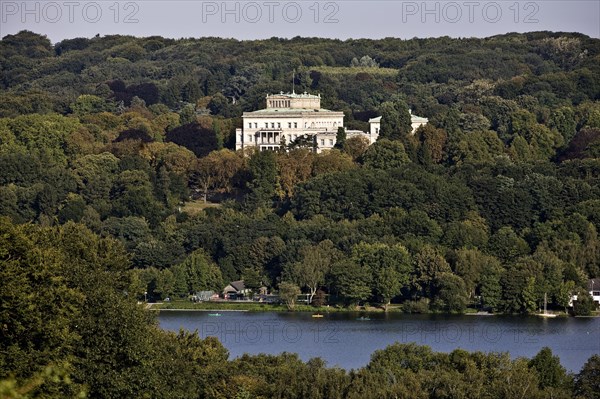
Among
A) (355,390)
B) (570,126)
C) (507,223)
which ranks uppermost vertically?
(570,126)

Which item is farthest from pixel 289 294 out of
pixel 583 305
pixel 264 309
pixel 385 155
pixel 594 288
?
pixel 385 155

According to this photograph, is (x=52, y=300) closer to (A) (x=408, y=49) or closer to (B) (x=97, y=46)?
(A) (x=408, y=49)

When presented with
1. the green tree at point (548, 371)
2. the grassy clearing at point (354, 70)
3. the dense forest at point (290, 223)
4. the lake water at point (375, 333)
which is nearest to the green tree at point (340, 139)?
the dense forest at point (290, 223)

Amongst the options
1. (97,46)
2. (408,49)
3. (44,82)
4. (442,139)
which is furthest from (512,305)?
(97,46)

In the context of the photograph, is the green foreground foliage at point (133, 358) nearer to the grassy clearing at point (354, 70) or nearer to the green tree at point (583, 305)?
the green tree at point (583, 305)

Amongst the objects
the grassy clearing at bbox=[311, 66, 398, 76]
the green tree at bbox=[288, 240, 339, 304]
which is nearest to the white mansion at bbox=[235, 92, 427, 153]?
the green tree at bbox=[288, 240, 339, 304]
